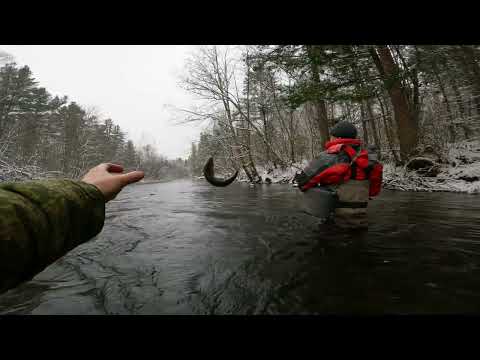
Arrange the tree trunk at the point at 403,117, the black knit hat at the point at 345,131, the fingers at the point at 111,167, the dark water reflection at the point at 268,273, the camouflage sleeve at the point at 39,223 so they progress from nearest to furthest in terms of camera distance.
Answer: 1. the camouflage sleeve at the point at 39,223
2. the fingers at the point at 111,167
3. the dark water reflection at the point at 268,273
4. the black knit hat at the point at 345,131
5. the tree trunk at the point at 403,117

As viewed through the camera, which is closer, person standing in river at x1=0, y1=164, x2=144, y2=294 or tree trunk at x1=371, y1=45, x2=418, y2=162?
person standing in river at x1=0, y1=164, x2=144, y2=294

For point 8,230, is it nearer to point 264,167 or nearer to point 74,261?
point 74,261

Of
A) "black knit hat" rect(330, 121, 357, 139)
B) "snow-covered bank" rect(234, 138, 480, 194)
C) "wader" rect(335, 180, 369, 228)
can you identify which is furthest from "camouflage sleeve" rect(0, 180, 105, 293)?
"snow-covered bank" rect(234, 138, 480, 194)

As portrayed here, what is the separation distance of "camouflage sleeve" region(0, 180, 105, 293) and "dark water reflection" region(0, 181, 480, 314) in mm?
1215

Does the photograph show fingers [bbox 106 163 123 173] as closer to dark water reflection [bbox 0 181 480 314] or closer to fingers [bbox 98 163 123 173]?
fingers [bbox 98 163 123 173]

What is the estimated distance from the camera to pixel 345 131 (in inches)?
151

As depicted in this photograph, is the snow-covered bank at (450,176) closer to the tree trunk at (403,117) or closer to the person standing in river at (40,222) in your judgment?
the tree trunk at (403,117)

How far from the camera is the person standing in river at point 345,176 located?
361 cm

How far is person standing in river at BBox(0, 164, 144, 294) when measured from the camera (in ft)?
2.40

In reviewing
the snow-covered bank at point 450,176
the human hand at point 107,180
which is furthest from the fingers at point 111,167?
the snow-covered bank at point 450,176
